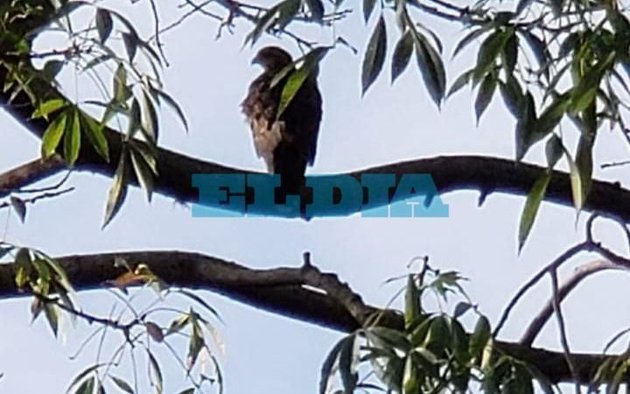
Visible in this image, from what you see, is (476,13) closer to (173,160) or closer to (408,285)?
(408,285)

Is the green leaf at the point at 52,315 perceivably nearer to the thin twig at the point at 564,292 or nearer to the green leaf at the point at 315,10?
the green leaf at the point at 315,10

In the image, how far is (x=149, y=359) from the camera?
1872 mm

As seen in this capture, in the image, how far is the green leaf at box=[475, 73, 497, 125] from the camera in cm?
156

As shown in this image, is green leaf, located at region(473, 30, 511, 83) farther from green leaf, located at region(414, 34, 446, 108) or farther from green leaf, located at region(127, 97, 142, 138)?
green leaf, located at region(127, 97, 142, 138)

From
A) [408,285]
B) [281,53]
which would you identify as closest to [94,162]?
[408,285]

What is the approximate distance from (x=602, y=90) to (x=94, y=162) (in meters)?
1.07

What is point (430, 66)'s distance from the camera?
151 cm

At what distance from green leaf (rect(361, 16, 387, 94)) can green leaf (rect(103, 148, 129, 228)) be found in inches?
16.1

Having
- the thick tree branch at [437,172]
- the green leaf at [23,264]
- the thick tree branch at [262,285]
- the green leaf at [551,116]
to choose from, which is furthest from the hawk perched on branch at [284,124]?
the green leaf at [551,116]

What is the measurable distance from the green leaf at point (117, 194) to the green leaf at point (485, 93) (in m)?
0.46

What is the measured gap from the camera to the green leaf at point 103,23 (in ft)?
5.82

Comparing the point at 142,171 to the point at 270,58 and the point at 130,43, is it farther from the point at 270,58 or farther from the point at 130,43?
the point at 270,58

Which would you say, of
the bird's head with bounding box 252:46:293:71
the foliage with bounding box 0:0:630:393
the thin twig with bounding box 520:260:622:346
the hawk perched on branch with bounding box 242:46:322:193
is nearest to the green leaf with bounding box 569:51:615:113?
the foliage with bounding box 0:0:630:393

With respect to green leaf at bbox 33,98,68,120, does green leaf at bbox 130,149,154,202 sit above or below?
below
